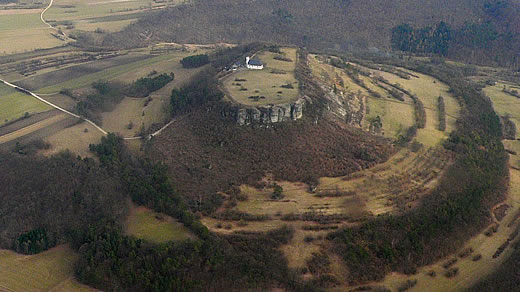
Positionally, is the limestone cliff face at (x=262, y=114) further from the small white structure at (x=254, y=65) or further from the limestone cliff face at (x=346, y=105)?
the small white structure at (x=254, y=65)

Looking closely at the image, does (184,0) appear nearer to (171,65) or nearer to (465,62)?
(171,65)

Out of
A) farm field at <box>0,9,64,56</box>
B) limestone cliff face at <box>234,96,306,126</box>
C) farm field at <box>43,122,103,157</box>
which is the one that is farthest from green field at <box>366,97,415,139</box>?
farm field at <box>0,9,64,56</box>

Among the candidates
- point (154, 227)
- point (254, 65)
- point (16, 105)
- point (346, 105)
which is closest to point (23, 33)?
point (16, 105)

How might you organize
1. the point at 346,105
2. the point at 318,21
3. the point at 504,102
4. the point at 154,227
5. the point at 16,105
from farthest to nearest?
the point at 318,21, the point at 504,102, the point at 16,105, the point at 346,105, the point at 154,227

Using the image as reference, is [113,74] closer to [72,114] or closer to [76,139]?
[72,114]

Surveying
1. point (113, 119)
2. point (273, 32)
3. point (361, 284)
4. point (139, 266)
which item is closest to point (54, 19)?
point (273, 32)

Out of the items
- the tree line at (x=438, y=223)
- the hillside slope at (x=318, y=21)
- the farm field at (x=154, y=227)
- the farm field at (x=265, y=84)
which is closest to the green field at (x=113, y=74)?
the hillside slope at (x=318, y=21)
